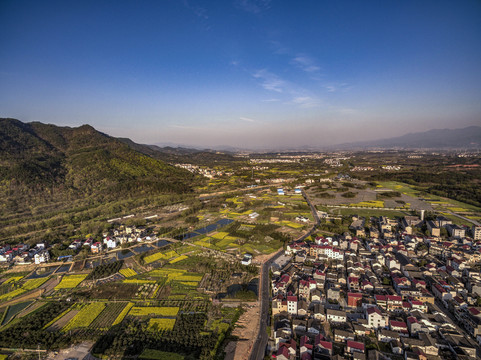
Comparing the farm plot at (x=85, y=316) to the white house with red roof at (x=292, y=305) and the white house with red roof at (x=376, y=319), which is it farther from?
the white house with red roof at (x=376, y=319)

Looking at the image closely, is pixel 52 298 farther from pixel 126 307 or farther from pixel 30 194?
pixel 30 194

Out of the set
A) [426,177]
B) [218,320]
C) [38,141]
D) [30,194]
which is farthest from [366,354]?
[38,141]

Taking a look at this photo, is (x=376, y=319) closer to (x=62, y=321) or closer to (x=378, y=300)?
(x=378, y=300)

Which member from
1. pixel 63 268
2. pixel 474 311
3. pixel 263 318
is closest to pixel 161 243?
pixel 63 268

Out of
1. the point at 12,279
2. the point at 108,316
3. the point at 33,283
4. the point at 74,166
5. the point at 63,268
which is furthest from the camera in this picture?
the point at 74,166

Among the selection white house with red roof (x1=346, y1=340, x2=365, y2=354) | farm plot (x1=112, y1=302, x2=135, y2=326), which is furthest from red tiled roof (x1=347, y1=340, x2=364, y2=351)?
farm plot (x1=112, y1=302, x2=135, y2=326)

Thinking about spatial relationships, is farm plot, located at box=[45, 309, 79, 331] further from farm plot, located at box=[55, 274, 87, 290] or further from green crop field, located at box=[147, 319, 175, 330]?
green crop field, located at box=[147, 319, 175, 330]

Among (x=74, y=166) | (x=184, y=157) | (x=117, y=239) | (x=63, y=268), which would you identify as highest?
(x=74, y=166)
